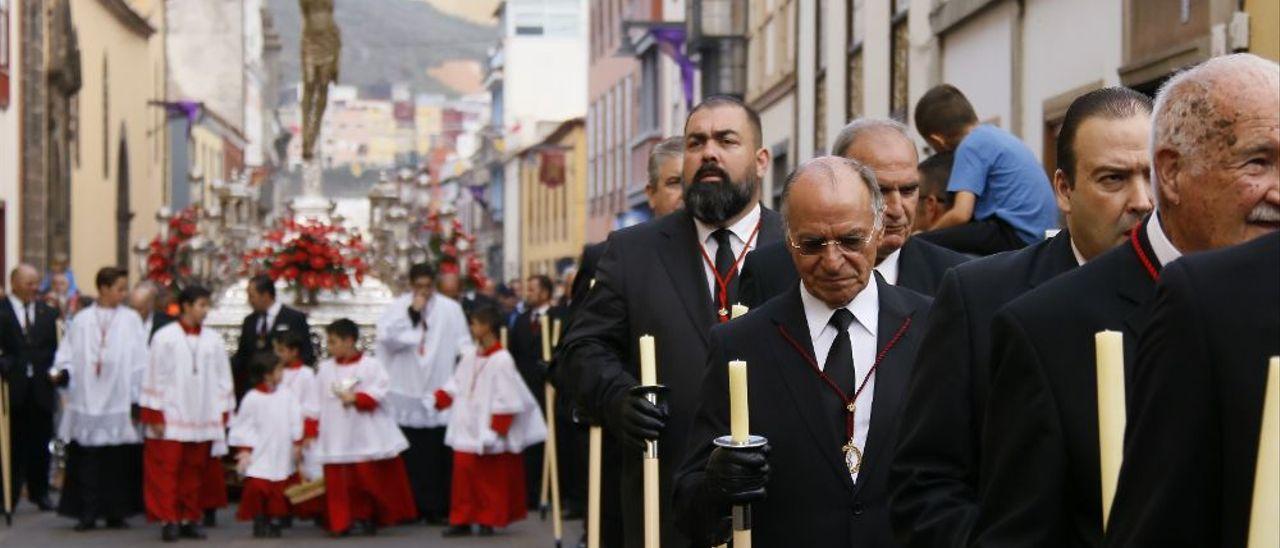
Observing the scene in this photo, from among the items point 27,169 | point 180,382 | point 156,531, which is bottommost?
point 156,531

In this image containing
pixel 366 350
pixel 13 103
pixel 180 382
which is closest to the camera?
pixel 180 382

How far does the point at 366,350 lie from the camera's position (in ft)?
68.4

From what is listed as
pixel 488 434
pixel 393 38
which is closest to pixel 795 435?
pixel 488 434

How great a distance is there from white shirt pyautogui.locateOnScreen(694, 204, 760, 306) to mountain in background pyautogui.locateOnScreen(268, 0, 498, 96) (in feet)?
270

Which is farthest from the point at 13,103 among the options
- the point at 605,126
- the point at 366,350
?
the point at 605,126

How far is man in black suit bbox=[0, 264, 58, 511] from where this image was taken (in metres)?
17.9

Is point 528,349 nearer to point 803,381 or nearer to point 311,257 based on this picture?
point 311,257

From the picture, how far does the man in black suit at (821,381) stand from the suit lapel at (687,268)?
1.73 metres

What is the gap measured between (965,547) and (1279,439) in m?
1.35

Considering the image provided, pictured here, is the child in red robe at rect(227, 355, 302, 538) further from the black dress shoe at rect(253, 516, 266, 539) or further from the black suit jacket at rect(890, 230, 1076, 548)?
the black suit jacket at rect(890, 230, 1076, 548)

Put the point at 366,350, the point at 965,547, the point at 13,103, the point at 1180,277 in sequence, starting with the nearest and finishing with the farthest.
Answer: the point at 1180,277
the point at 965,547
the point at 366,350
the point at 13,103

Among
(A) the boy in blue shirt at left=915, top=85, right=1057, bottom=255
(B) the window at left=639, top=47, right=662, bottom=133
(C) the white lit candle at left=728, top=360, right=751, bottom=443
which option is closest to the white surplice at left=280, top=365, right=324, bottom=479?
(A) the boy in blue shirt at left=915, top=85, right=1057, bottom=255

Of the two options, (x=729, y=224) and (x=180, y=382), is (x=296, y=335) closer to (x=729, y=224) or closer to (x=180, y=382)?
(x=180, y=382)

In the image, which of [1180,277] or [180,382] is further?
[180,382]
